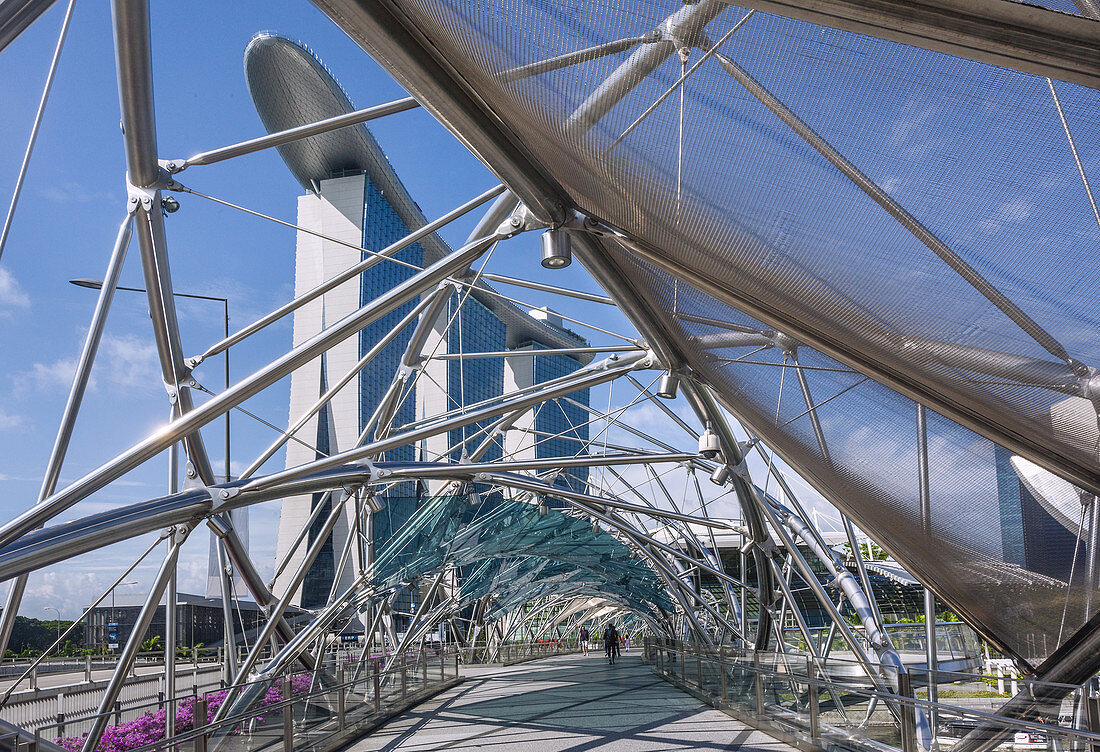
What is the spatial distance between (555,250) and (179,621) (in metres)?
73.9

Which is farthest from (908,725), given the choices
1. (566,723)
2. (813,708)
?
(566,723)

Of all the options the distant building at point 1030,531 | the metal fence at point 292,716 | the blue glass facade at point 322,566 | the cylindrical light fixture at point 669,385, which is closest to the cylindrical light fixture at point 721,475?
the cylindrical light fixture at point 669,385

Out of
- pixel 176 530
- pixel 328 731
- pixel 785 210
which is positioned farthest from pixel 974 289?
pixel 176 530

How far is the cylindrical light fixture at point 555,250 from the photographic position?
33.2ft

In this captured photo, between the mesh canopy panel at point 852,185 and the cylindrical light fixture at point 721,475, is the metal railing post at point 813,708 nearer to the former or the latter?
the mesh canopy panel at point 852,185

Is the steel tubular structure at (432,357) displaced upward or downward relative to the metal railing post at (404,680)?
upward

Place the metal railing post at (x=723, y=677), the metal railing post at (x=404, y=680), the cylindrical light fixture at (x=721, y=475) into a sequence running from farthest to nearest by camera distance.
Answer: the metal railing post at (x=404, y=680) → the cylindrical light fixture at (x=721, y=475) → the metal railing post at (x=723, y=677)

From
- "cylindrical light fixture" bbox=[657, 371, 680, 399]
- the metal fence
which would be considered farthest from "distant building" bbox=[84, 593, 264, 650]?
"cylindrical light fixture" bbox=[657, 371, 680, 399]

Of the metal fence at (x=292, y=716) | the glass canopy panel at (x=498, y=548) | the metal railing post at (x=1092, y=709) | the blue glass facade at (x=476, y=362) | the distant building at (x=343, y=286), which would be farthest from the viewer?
the blue glass facade at (x=476, y=362)

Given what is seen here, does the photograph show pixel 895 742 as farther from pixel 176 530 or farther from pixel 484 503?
pixel 484 503

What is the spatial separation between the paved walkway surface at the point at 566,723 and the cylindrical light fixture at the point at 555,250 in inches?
330

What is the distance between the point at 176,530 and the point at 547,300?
382ft

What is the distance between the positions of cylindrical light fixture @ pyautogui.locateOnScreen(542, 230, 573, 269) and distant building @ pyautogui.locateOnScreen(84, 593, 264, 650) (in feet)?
207

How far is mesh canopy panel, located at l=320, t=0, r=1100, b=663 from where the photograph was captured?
5.75 metres
